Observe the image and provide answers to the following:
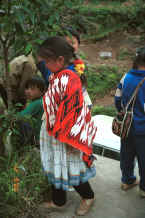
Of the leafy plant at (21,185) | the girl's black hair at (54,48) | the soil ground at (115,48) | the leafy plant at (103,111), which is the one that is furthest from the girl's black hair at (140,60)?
the soil ground at (115,48)

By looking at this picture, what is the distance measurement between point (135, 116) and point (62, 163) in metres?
0.77

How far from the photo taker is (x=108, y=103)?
6.44m

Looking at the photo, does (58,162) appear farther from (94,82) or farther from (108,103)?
(94,82)

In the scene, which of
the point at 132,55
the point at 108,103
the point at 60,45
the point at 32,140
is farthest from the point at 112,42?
the point at 60,45

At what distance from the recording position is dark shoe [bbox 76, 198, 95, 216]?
262 cm

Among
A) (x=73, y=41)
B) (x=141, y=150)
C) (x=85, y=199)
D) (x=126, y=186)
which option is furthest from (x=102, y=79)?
(x=85, y=199)

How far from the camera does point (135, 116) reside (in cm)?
259

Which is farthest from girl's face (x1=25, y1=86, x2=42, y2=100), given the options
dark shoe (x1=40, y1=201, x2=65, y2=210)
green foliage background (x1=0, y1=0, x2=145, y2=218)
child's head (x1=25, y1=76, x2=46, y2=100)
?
dark shoe (x1=40, y1=201, x2=65, y2=210)

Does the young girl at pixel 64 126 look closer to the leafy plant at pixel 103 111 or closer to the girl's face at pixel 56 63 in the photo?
the girl's face at pixel 56 63

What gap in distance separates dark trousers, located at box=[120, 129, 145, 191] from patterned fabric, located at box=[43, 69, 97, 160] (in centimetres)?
56

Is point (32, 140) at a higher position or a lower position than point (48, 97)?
lower

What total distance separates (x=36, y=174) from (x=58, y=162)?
62cm

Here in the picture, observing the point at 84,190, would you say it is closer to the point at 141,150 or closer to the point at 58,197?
the point at 58,197

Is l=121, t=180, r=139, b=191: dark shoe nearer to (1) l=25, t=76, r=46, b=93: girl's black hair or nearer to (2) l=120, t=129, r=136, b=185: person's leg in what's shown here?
(2) l=120, t=129, r=136, b=185: person's leg
